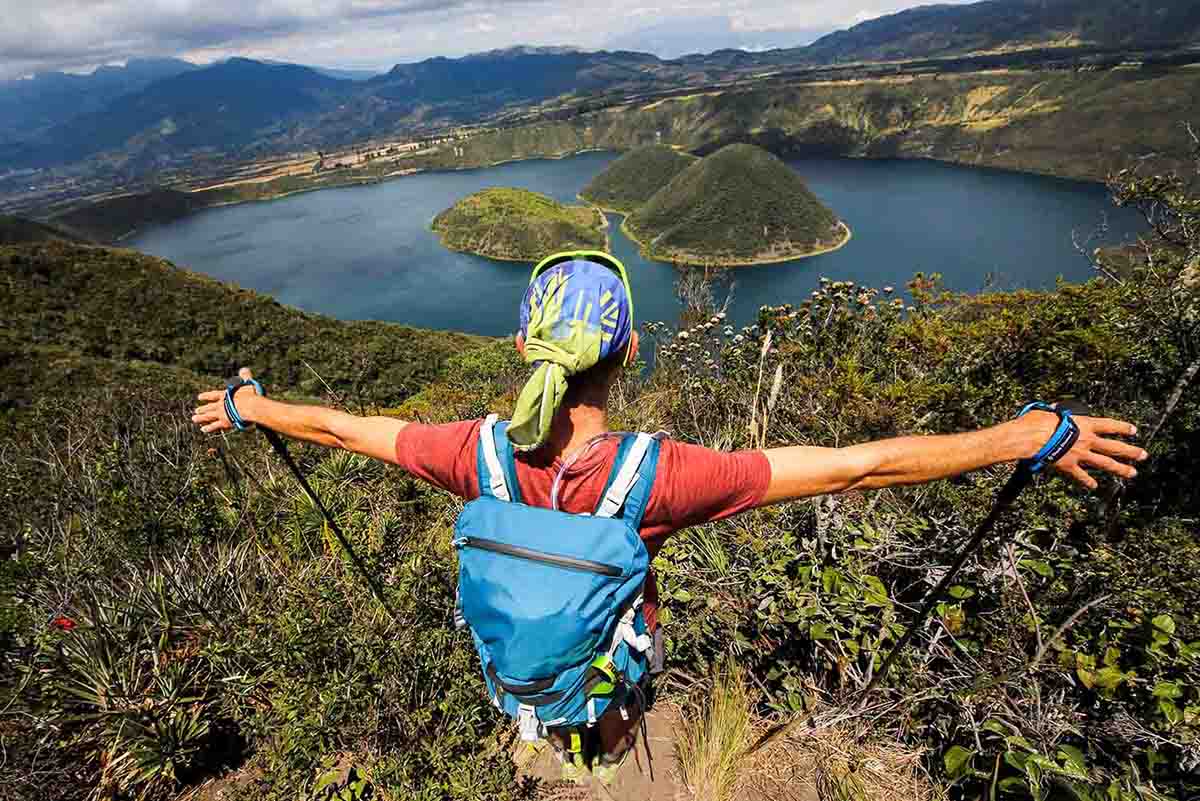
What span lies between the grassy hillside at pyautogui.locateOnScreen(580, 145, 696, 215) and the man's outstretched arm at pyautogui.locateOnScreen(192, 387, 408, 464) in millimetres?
123235

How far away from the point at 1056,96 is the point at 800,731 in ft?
522

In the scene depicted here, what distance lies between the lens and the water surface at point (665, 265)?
7025 centimetres

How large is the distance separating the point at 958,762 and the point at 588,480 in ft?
6.99

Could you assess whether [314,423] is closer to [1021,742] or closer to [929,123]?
[1021,742]

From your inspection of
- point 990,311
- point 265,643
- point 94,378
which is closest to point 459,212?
point 94,378

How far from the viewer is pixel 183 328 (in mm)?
36281

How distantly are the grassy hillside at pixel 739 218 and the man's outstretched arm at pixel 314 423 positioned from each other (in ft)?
287

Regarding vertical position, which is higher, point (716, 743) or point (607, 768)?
point (716, 743)

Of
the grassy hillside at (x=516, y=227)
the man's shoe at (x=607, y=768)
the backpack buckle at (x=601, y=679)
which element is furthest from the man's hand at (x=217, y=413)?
the grassy hillside at (x=516, y=227)

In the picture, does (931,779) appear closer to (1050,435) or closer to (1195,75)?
(1050,435)

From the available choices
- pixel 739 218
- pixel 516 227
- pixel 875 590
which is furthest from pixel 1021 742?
pixel 516 227

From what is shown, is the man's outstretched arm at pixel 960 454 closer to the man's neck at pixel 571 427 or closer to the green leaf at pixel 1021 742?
the man's neck at pixel 571 427

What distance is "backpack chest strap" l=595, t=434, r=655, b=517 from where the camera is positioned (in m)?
1.62

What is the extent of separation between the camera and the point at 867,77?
16050 cm
